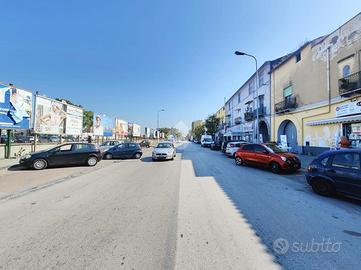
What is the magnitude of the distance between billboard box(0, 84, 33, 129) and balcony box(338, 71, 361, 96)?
22893 mm

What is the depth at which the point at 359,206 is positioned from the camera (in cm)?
587

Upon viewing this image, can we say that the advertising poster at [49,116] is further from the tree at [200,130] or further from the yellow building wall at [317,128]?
the tree at [200,130]

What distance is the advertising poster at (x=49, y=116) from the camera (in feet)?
60.2

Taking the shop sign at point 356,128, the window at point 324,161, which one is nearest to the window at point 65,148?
the window at point 324,161

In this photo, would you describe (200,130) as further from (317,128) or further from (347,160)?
(347,160)

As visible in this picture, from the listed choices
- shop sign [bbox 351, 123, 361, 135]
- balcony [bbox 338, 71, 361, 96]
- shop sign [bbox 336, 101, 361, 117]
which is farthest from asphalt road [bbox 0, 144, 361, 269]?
balcony [bbox 338, 71, 361, 96]

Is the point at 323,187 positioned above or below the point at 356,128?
below

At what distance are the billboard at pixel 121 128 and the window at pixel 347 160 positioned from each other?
42307mm

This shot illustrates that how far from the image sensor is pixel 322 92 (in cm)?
1834

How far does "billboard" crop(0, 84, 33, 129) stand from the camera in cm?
1527

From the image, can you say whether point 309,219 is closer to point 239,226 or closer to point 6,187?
point 239,226

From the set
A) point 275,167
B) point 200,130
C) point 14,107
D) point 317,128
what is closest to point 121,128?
point 14,107

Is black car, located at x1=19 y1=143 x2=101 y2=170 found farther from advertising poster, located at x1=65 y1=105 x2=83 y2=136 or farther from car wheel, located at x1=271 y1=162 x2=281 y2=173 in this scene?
car wheel, located at x1=271 y1=162 x2=281 y2=173

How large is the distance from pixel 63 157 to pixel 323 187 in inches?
526
